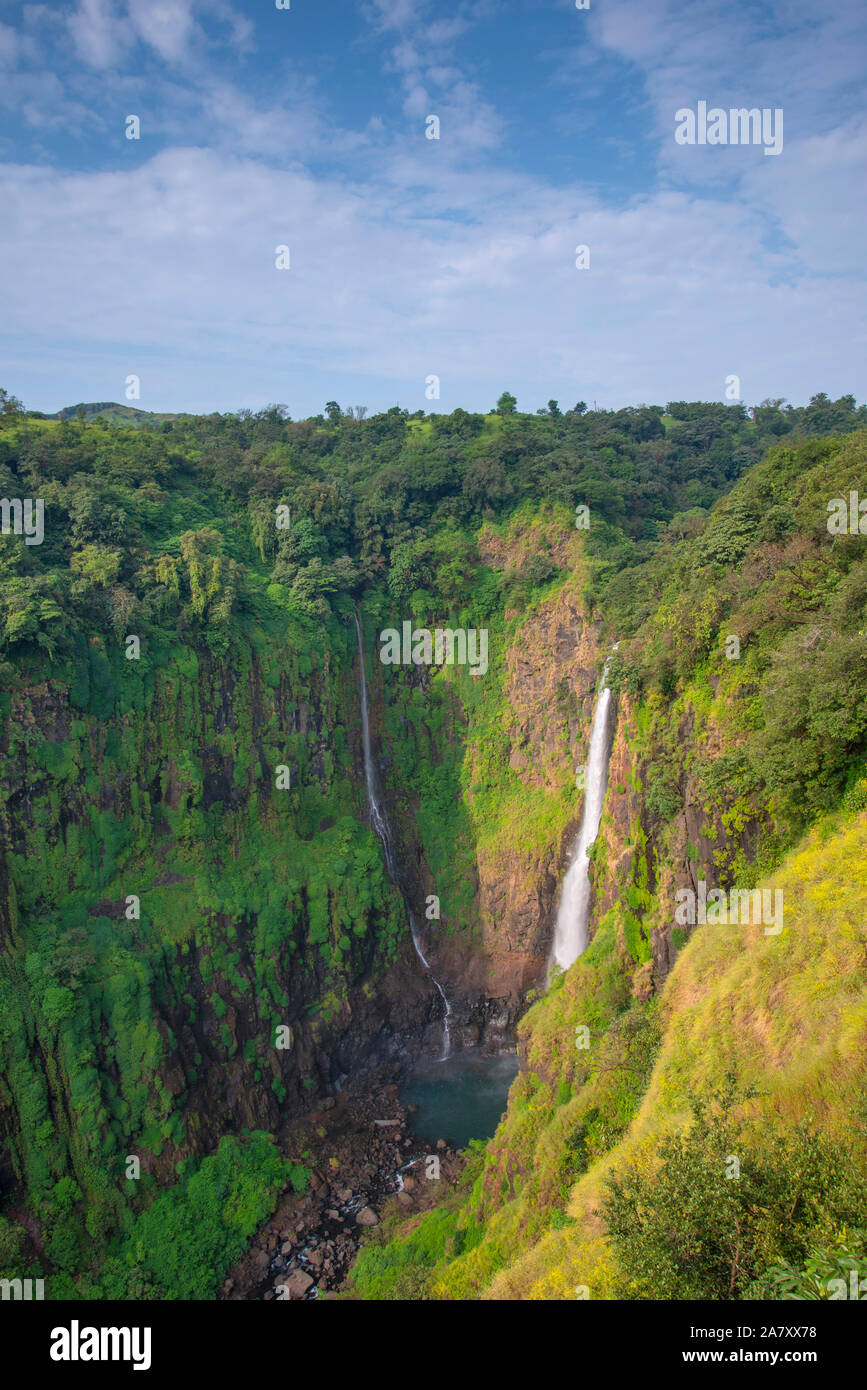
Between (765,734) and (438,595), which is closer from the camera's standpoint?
(765,734)

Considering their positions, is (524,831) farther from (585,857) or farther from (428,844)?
(428,844)

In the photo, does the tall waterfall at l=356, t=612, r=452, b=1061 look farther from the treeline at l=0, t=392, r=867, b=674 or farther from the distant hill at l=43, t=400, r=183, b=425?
the distant hill at l=43, t=400, r=183, b=425

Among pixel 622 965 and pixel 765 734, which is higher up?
pixel 765 734

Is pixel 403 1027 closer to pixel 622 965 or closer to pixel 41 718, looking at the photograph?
pixel 622 965

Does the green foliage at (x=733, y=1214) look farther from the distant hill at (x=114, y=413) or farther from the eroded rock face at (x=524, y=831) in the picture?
the distant hill at (x=114, y=413)

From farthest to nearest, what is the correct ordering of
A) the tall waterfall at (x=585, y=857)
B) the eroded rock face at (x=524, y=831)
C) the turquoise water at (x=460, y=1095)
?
the eroded rock face at (x=524, y=831) < the tall waterfall at (x=585, y=857) < the turquoise water at (x=460, y=1095)

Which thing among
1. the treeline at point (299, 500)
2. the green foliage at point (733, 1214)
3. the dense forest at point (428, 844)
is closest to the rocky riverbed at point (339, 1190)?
the dense forest at point (428, 844)

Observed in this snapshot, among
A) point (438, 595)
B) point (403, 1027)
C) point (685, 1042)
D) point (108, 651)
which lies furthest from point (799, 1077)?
point (438, 595)
